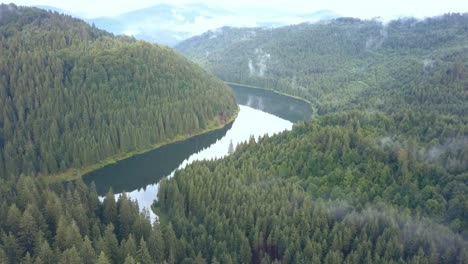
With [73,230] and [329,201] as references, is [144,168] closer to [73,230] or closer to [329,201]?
[329,201]

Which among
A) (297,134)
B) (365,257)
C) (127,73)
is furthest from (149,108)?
(365,257)

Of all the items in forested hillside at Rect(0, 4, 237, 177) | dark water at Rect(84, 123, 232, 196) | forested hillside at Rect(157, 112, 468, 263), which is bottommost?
dark water at Rect(84, 123, 232, 196)

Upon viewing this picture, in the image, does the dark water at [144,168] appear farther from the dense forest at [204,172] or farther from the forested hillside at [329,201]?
the forested hillside at [329,201]

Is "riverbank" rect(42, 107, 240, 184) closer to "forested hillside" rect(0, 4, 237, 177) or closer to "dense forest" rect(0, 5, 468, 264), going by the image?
"forested hillside" rect(0, 4, 237, 177)

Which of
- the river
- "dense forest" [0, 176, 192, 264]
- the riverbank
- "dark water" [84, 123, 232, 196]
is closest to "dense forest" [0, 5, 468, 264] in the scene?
"dense forest" [0, 176, 192, 264]

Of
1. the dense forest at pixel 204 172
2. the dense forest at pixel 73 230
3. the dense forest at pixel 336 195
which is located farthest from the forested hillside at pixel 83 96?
the dense forest at pixel 336 195

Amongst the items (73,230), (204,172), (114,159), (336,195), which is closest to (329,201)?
(336,195)
